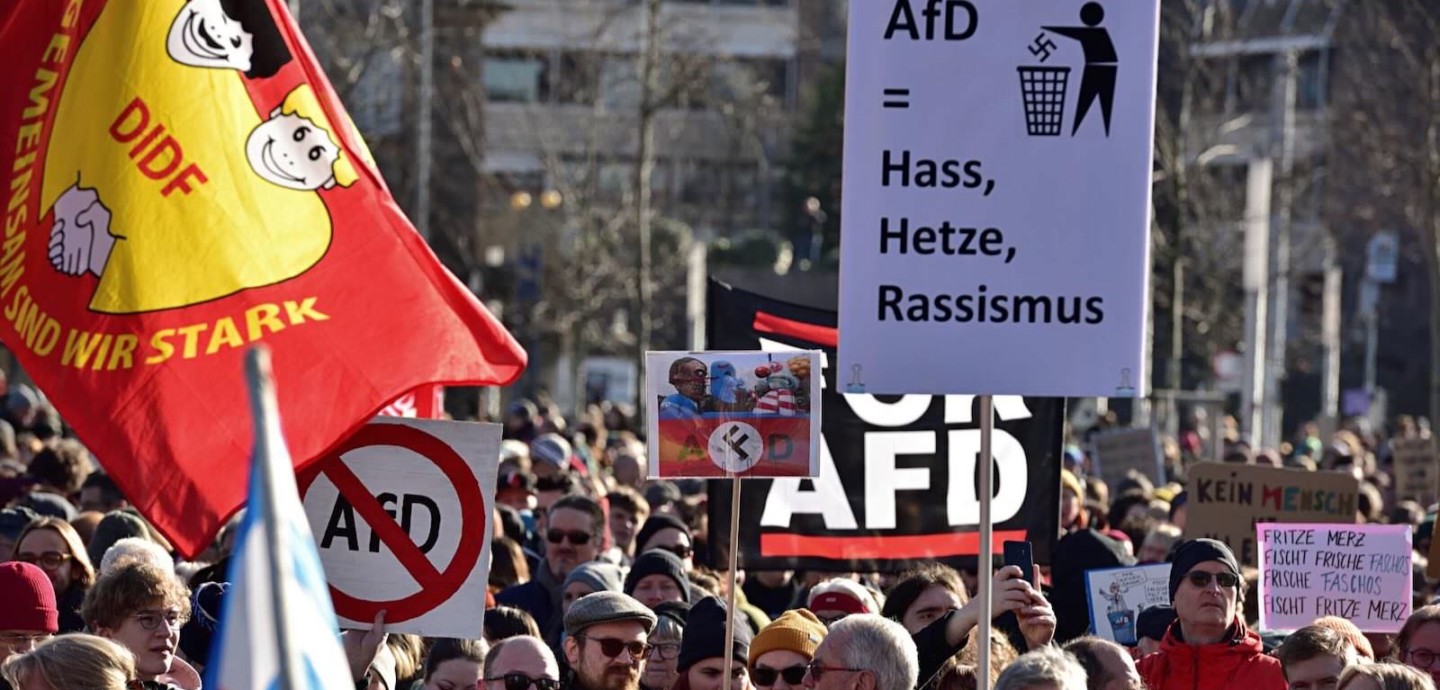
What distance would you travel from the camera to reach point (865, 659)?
613cm

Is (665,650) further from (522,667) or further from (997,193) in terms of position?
(997,193)

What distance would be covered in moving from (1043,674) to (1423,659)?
9.64ft

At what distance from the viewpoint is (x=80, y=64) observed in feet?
24.1

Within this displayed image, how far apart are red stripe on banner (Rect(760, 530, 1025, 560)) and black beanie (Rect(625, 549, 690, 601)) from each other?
1.33 ft

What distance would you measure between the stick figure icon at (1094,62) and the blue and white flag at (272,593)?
2.77 meters

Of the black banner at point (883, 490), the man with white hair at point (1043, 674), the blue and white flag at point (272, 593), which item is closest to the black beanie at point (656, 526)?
the black banner at point (883, 490)

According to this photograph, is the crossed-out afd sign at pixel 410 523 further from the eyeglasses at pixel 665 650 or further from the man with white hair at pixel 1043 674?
the man with white hair at pixel 1043 674

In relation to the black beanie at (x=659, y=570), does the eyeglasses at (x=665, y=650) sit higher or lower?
lower

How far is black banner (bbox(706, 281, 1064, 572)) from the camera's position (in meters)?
9.16

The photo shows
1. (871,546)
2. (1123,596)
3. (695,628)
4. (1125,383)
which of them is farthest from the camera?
(871,546)

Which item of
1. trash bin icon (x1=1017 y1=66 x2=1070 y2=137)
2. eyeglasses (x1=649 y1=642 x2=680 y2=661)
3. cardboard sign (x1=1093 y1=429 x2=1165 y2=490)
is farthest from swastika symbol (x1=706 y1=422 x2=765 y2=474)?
cardboard sign (x1=1093 y1=429 x2=1165 y2=490)

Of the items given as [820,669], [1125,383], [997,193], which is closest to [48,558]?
[820,669]

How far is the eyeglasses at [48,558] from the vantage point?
887 centimetres

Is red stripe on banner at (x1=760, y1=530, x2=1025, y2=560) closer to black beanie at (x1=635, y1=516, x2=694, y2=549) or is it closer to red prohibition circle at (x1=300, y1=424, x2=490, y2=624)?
black beanie at (x1=635, y1=516, x2=694, y2=549)
